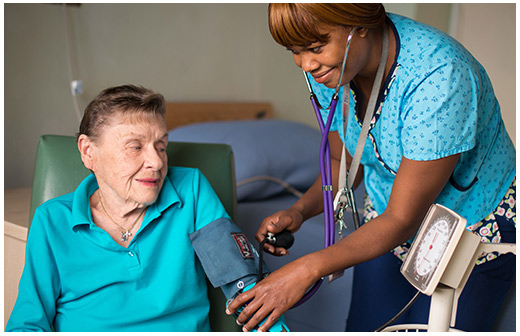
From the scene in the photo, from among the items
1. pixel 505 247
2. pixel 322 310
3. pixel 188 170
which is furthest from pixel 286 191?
pixel 505 247

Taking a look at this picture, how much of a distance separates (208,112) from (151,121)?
63.2 inches

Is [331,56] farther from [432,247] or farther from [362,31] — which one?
[432,247]

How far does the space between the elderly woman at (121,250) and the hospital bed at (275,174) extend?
28.5 inches

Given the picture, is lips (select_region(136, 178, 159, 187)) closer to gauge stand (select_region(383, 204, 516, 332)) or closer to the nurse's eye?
the nurse's eye

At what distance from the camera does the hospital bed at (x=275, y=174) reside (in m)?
1.99

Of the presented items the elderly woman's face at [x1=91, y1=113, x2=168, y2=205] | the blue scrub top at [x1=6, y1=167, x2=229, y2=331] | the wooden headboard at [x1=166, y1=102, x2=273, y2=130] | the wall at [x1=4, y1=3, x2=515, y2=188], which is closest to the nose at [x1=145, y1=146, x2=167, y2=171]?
the elderly woman's face at [x1=91, y1=113, x2=168, y2=205]

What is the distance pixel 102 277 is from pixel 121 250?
0.08 meters

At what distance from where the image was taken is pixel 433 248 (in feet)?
2.66

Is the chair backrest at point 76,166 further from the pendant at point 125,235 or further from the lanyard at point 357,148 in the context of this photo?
the lanyard at point 357,148

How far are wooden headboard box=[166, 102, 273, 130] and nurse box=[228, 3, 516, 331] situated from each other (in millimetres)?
1437

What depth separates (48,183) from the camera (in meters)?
1.59

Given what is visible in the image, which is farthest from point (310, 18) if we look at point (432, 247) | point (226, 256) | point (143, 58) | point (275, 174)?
point (143, 58)

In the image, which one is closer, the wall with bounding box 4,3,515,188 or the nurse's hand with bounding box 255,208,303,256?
the nurse's hand with bounding box 255,208,303,256

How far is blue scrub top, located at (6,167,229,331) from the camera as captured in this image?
1.28 metres
